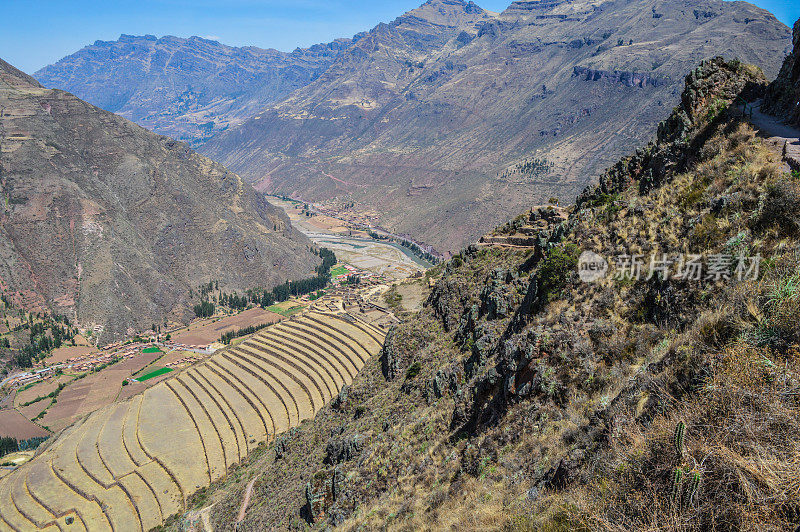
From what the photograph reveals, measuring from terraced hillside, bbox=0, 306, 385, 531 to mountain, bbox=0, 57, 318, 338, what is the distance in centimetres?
5814

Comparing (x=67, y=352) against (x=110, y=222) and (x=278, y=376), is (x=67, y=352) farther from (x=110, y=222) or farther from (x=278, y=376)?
(x=278, y=376)

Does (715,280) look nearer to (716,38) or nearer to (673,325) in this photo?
(673,325)

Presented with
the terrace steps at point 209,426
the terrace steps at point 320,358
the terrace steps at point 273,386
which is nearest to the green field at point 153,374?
the terrace steps at point 209,426

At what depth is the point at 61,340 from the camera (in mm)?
93062

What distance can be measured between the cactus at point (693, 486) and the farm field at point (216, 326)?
102 metres

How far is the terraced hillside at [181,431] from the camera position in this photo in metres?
40.5

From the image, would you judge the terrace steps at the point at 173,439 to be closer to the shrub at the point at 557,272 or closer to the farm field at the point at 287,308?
the shrub at the point at 557,272

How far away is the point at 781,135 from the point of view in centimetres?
1758

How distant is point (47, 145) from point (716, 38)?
271 metres

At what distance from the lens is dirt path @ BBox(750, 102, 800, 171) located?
47.6ft

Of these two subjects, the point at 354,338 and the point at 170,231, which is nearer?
the point at 354,338

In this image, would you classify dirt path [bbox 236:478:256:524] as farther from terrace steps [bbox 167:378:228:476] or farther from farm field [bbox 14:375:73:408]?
farm field [bbox 14:375:73:408]

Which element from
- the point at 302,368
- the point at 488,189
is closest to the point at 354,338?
the point at 302,368

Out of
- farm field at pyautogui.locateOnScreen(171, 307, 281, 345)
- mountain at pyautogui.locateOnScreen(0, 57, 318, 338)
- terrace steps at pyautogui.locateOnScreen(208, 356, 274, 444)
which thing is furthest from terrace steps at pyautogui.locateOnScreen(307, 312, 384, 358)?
mountain at pyautogui.locateOnScreen(0, 57, 318, 338)
